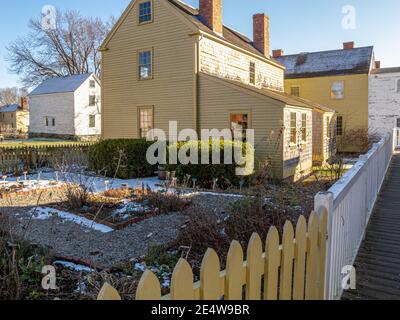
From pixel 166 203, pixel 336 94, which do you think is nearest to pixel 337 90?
pixel 336 94

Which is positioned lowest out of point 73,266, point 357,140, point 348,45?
point 73,266

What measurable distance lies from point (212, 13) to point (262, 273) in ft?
58.9

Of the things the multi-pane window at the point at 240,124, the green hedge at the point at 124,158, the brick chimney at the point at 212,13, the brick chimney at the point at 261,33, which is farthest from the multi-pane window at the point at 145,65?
the brick chimney at the point at 261,33

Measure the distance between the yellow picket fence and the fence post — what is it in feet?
0.16

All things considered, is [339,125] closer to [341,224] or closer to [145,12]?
[145,12]

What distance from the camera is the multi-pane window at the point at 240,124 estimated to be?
51.5ft

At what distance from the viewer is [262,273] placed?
2.38 metres

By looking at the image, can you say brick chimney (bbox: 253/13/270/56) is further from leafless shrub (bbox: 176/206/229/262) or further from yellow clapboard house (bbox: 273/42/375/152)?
leafless shrub (bbox: 176/206/229/262)

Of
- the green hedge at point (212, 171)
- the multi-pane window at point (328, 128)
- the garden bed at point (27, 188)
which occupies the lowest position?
the garden bed at point (27, 188)

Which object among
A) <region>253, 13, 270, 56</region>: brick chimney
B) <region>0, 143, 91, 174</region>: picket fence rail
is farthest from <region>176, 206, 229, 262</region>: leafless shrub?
<region>253, 13, 270, 56</region>: brick chimney

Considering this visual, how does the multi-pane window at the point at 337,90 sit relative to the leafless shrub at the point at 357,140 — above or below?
above

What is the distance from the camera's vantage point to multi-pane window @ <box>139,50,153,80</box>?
18.5m

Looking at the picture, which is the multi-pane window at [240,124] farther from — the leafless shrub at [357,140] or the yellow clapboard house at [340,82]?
the leafless shrub at [357,140]

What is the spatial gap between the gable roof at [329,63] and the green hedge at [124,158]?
20493 millimetres
